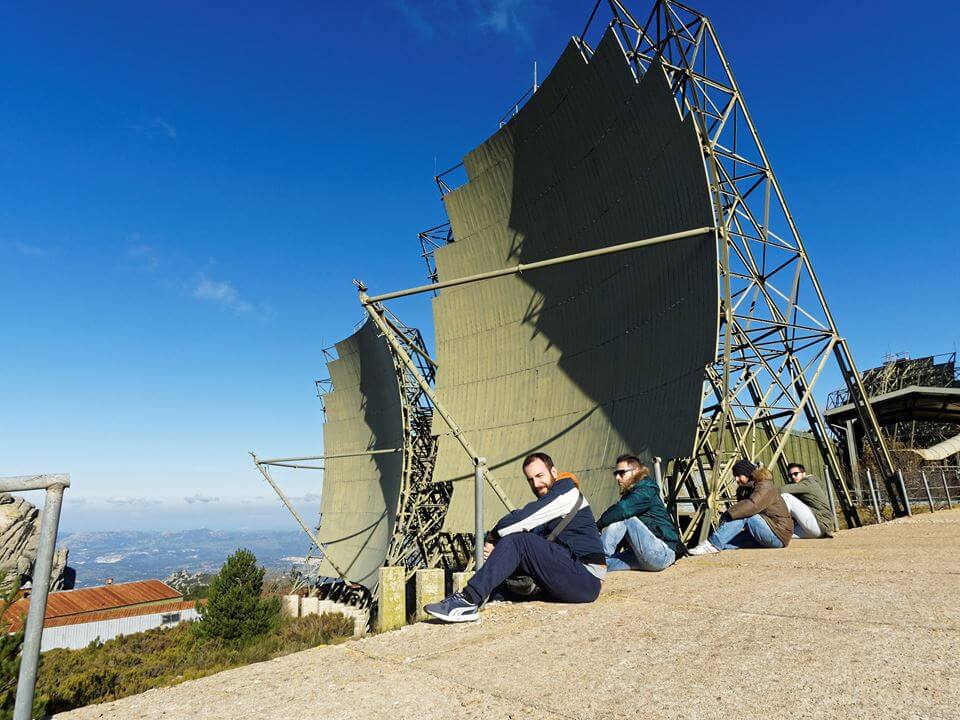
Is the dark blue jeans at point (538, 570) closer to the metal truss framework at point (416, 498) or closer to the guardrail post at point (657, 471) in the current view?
the guardrail post at point (657, 471)

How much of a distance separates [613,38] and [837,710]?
14974mm

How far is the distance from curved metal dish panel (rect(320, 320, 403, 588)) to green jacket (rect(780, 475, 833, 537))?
19.5 metres

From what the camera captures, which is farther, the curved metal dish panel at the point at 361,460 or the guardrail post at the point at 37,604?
the curved metal dish panel at the point at 361,460

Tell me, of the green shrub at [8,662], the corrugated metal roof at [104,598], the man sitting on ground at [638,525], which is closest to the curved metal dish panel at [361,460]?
the man sitting on ground at [638,525]

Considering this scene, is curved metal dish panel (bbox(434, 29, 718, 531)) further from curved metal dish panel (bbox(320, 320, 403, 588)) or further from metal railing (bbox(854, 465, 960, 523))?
metal railing (bbox(854, 465, 960, 523))

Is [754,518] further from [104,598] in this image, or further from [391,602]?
[104,598]

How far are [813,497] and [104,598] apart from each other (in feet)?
229

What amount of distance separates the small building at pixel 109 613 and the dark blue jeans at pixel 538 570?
53.7m

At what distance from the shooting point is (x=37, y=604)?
10.0 ft

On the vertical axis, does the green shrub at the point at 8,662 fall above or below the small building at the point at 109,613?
above

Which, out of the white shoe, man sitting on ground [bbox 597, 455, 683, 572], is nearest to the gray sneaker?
man sitting on ground [bbox 597, 455, 683, 572]

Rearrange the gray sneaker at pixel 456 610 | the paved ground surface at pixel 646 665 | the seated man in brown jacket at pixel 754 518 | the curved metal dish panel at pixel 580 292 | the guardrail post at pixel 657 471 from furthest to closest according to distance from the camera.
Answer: the curved metal dish panel at pixel 580 292 < the guardrail post at pixel 657 471 < the seated man in brown jacket at pixel 754 518 < the gray sneaker at pixel 456 610 < the paved ground surface at pixel 646 665

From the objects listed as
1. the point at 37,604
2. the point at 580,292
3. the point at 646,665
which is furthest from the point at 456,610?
the point at 580,292

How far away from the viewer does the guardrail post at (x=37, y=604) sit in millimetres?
2900
